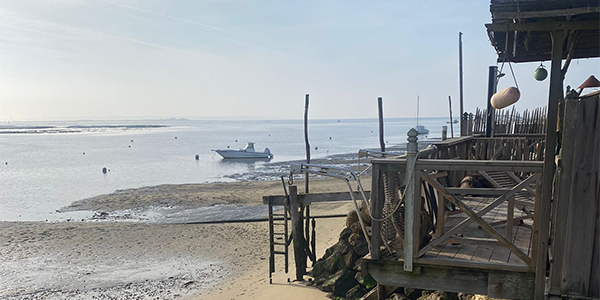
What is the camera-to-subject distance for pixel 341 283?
30.9ft

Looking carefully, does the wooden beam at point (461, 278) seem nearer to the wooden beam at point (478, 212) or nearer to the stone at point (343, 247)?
the wooden beam at point (478, 212)

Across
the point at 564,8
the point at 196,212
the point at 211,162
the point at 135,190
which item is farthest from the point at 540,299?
the point at 211,162

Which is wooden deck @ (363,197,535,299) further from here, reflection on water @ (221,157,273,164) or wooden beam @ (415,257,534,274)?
reflection on water @ (221,157,273,164)

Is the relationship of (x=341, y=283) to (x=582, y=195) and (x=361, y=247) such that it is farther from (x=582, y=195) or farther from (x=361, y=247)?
(x=582, y=195)

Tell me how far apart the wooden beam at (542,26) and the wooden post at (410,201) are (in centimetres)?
125

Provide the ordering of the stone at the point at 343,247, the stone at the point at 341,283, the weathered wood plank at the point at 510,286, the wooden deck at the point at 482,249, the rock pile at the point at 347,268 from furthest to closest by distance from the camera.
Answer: the stone at the point at 343,247
the stone at the point at 341,283
the rock pile at the point at 347,268
the wooden deck at the point at 482,249
the weathered wood plank at the point at 510,286

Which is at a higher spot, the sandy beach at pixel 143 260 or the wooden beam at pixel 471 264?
the wooden beam at pixel 471 264

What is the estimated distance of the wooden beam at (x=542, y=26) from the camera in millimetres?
3775

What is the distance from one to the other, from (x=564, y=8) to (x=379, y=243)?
2972 mm

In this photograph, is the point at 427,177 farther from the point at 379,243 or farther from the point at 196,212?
the point at 196,212

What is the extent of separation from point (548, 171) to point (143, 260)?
1350cm

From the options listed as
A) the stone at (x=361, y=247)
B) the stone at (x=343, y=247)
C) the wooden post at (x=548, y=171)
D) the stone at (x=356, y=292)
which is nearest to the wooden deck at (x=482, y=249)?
the wooden post at (x=548, y=171)

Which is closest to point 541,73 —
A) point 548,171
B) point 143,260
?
point 548,171

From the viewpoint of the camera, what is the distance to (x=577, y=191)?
3.57m
